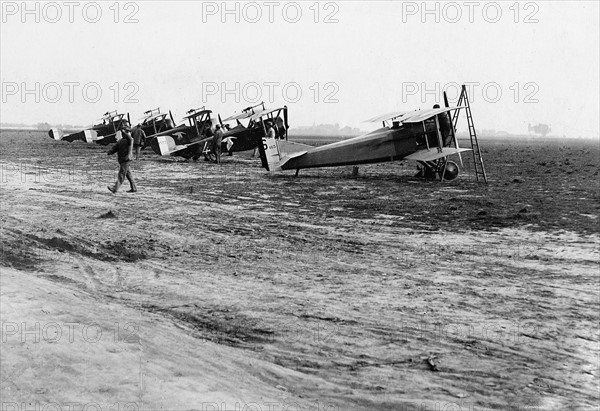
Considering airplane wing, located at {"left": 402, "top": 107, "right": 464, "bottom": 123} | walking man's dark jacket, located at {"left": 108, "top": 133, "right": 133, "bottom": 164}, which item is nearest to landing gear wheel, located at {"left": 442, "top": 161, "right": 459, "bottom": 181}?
airplane wing, located at {"left": 402, "top": 107, "right": 464, "bottom": 123}

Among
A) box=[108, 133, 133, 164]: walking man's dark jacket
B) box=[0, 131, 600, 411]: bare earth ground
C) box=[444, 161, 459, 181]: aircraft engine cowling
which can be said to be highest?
box=[108, 133, 133, 164]: walking man's dark jacket

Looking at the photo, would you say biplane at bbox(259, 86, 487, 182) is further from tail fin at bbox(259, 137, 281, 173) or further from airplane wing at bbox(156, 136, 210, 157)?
airplane wing at bbox(156, 136, 210, 157)

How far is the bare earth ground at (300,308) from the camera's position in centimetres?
469

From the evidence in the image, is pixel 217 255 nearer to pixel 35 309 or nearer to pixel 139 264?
pixel 139 264

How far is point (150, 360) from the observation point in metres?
5.05

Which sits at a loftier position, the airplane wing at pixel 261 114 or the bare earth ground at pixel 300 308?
the airplane wing at pixel 261 114

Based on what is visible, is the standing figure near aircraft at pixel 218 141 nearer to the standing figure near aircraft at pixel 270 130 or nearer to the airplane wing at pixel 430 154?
the standing figure near aircraft at pixel 270 130

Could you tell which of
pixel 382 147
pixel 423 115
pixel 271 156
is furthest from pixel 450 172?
pixel 271 156

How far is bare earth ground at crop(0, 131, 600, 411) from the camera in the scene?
4.69 metres

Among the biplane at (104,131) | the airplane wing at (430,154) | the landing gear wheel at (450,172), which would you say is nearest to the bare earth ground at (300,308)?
the airplane wing at (430,154)

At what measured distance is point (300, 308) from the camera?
21.5ft

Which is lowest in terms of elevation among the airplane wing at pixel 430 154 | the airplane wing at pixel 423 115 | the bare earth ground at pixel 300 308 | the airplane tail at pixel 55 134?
the bare earth ground at pixel 300 308

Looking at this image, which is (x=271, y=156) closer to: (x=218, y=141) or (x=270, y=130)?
(x=270, y=130)

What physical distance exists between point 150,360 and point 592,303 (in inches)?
197
